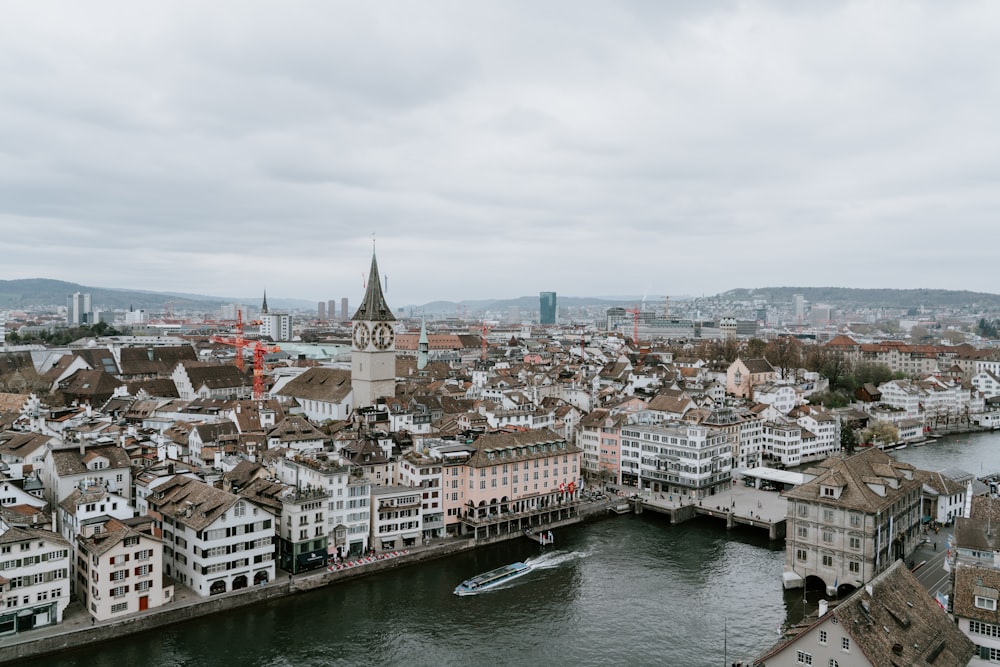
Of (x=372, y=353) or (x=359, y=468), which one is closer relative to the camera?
(x=359, y=468)

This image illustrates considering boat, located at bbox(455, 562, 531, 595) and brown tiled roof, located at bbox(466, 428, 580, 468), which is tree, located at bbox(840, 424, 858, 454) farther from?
boat, located at bbox(455, 562, 531, 595)

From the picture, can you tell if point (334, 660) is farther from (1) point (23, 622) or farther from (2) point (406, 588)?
(1) point (23, 622)

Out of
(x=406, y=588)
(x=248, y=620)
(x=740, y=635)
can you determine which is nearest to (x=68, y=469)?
(x=248, y=620)

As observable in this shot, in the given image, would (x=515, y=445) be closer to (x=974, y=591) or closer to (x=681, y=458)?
(x=681, y=458)

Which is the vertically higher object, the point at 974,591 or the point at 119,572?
the point at 974,591

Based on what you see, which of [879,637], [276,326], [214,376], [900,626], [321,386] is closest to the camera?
[879,637]

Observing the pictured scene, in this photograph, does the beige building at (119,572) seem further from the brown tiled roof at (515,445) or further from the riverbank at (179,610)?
the brown tiled roof at (515,445)

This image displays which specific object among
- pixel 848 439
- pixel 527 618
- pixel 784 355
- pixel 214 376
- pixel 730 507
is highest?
pixel 784 355

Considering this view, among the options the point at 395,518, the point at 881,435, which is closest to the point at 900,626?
the point at 395,518
